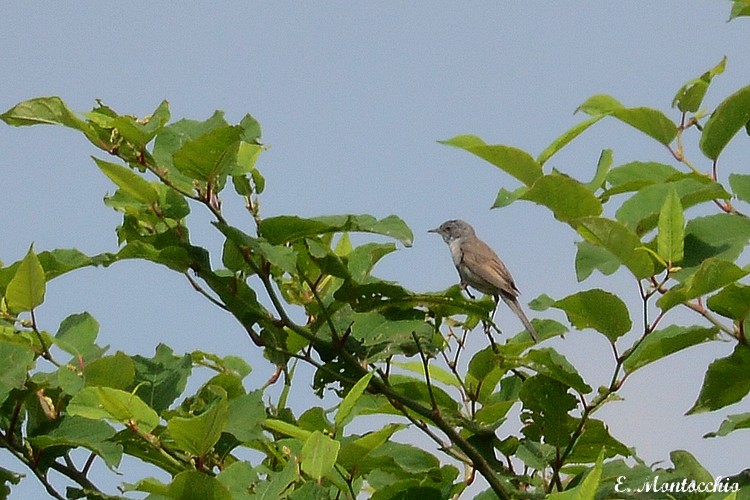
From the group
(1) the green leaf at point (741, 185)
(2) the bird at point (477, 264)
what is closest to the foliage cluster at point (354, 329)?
(1) the green leaf at point (741, 185)

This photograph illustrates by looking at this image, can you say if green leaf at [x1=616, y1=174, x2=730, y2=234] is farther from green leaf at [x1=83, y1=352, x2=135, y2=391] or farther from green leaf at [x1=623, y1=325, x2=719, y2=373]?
green leaf at [x1=83, y1=352, x2=135, y2=391]

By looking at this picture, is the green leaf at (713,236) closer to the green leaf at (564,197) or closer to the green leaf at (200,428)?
the green leaf at (564,197)

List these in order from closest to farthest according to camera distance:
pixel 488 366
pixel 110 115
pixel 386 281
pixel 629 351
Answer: pixel 629 351, pixel 110 115, pixel 386 281, pixel 488 366

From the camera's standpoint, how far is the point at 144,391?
325cm

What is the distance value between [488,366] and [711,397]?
773 mm

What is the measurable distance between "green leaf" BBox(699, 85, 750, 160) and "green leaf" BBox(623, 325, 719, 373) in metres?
0.56

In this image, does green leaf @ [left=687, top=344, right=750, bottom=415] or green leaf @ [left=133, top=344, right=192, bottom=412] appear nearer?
green leaf @ [left=687, top=344, right=750, bottom=415]

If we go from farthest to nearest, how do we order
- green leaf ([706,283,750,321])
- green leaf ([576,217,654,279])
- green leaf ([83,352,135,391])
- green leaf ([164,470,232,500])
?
green leaf ([83,352,135,391]), green leaf ([706,283,750,321]), green leaf ([576,217,654,279]), green leaf ([164,470,232,500])

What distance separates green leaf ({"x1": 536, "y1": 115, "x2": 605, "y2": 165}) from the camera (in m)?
3.23

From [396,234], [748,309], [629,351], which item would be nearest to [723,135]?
[748,309]

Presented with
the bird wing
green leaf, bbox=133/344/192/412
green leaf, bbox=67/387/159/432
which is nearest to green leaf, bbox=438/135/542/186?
green leaf, bbox=133/344/192/412

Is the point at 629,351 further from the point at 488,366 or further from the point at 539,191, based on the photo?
the point at 488,366

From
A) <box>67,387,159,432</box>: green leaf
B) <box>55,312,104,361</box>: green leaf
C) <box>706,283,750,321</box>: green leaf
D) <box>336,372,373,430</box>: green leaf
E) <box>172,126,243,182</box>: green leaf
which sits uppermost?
<box>172,126,243,182</box>: green leaf

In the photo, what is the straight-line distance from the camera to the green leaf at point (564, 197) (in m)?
2.97
